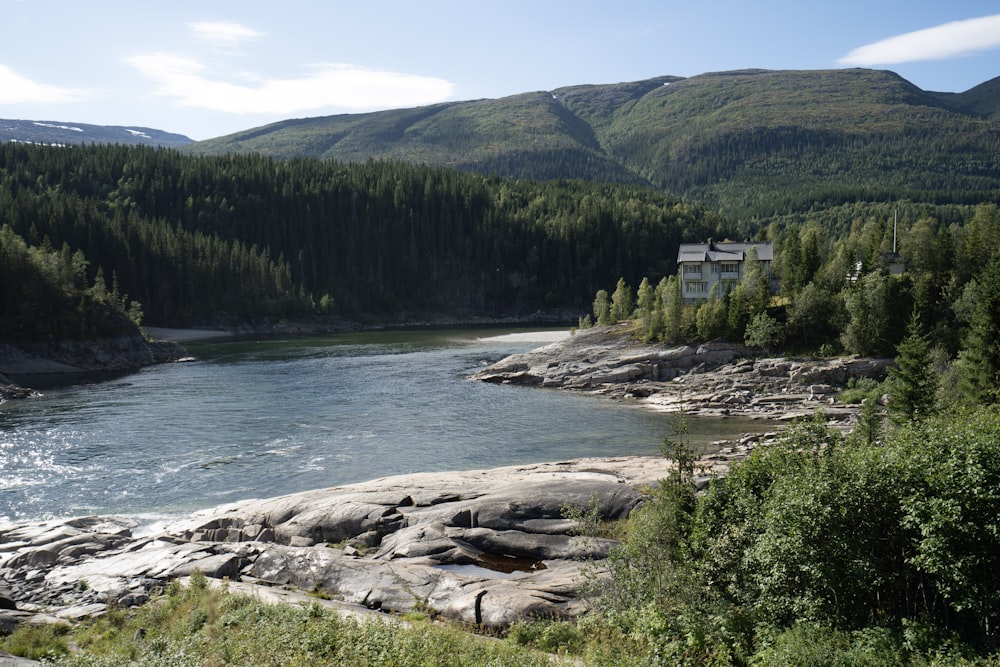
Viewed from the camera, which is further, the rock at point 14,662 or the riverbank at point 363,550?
the riverbank at point 363,550

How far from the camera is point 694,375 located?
7962cm

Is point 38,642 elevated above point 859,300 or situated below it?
below

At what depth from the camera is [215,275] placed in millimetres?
164625

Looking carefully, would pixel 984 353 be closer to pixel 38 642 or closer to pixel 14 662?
pixel 38 642

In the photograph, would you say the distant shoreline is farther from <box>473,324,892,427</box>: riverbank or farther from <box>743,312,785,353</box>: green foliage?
<box>743,312,785,353</box>: green foliage

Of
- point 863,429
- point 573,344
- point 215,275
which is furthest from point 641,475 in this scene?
point 215,275

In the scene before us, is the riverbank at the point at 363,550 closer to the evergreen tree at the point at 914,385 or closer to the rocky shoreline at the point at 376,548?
the rocky shoreline at the point at 376,548

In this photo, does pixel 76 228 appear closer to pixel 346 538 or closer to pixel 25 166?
pixel 25 166

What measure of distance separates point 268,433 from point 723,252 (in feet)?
226

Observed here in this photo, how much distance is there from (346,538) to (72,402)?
53.5 m

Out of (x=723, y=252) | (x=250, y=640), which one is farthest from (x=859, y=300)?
(x=250, y=640)

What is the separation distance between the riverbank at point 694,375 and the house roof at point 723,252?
14.1 m

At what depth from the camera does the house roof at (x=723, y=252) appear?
100625 mm

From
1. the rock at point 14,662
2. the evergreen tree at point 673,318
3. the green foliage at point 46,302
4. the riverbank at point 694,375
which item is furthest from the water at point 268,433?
the rock at point 14,662
